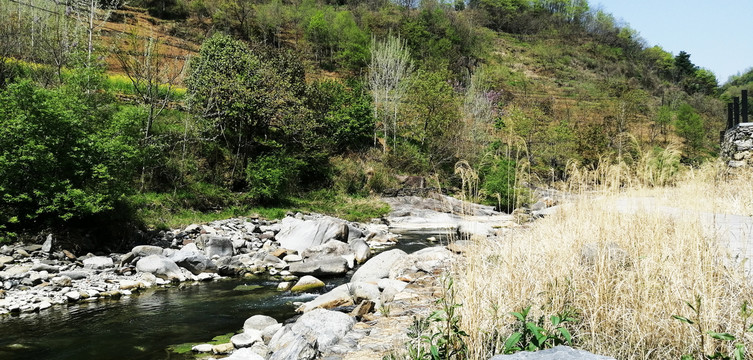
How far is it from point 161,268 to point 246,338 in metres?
5.17

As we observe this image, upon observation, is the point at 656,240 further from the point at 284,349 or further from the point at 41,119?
the point at 41,119

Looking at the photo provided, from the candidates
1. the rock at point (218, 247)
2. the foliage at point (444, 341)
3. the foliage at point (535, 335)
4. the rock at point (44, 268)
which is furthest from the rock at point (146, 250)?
the foliage at point (535, 335)

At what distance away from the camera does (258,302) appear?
8.78 meters

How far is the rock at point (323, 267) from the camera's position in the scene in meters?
10.9

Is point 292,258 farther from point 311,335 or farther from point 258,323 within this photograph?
point 311,335

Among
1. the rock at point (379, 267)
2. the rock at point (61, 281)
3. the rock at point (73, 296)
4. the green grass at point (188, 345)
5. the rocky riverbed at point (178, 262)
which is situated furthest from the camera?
the rock at point (61, 281)

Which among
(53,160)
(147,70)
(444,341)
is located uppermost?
(147,70)

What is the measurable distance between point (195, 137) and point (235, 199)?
3268mm

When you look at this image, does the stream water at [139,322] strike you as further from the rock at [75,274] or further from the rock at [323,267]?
the rock at [75,274]

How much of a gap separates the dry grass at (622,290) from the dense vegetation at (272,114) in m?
1.17

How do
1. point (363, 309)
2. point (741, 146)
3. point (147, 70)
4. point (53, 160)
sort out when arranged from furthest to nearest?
1. point (147, 70)
2. point (741, 146)
3. point (53, 160)
4. point (363, 309)

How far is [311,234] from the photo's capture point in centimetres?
1397

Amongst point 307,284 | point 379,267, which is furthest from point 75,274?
point 379,267

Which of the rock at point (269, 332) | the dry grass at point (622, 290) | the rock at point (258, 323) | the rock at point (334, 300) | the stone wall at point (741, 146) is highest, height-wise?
the stone wall at point (741, 146)
